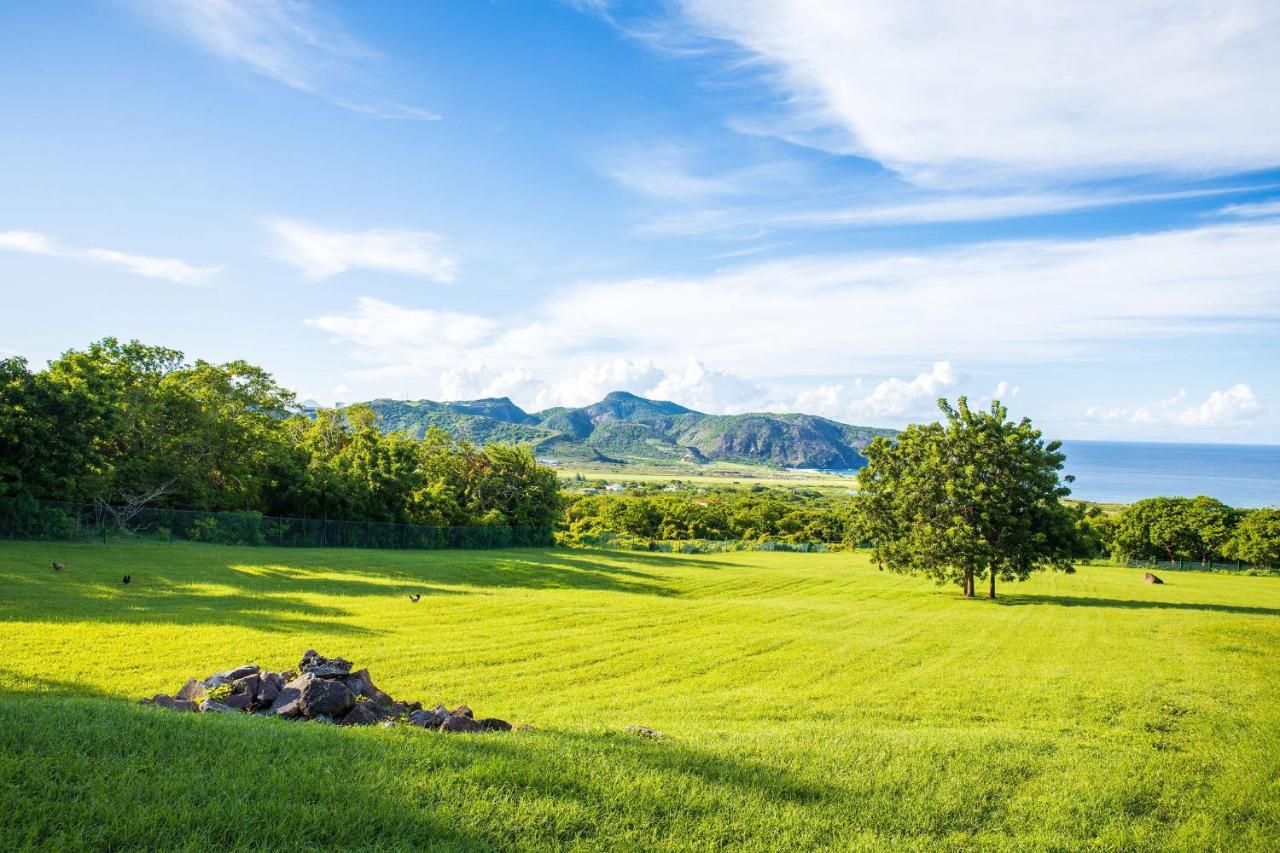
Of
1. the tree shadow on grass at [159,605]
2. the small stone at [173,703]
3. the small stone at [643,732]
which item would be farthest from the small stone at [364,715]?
the tree shadow on grass at [159,605]

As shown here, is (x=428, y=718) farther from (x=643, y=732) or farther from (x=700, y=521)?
(x=700, y=521)

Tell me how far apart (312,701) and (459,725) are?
5.75 ft

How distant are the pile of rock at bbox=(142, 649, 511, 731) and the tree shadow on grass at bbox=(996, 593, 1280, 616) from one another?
34412 mm

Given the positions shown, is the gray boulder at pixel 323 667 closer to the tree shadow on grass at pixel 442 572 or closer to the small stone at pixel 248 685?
the small stone at pixel 248 685

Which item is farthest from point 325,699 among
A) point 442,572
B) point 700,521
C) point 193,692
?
point 700,521

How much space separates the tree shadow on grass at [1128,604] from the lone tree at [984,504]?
1.59 metres

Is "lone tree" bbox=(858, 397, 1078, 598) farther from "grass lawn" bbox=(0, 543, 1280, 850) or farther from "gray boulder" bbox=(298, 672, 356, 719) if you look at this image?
"gray boulder" bbox=(298, 672, 356, 719)

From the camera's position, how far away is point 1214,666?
1842 cm

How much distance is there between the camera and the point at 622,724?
34.6 ft

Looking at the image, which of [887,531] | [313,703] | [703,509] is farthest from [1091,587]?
[703,509]

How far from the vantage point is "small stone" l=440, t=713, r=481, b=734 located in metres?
7.65

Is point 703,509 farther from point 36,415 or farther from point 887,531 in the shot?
point 36,415

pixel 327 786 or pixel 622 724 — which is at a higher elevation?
pixel 327 786

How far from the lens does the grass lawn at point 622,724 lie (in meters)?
5.16
